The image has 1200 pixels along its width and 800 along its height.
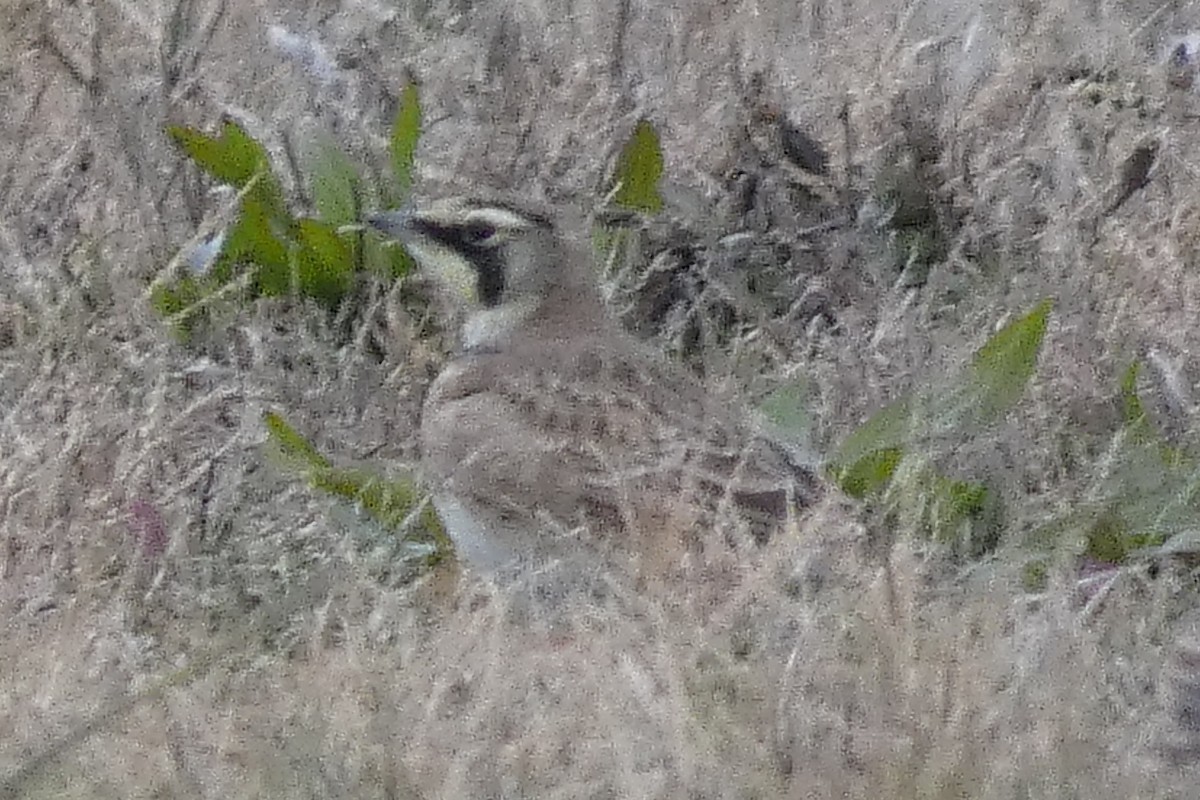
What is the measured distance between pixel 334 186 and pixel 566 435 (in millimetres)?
1015

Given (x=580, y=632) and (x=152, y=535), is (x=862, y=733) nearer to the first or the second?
(x=580, y=632)

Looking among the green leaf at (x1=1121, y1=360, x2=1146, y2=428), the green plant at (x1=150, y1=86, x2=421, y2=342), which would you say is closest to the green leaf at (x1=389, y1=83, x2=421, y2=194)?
the green plant at (x1=150, y1=86, x2=421, y2=342)

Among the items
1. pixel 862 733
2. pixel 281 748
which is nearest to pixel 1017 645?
pixel 862 733

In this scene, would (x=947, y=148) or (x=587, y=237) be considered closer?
(x=587, y=237)

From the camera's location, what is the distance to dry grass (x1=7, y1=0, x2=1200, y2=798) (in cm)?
237

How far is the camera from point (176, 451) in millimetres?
3418

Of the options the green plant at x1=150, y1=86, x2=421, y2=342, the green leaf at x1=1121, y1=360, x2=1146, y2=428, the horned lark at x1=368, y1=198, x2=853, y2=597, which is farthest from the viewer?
the green plant at x1=150, y1=86, x2=421, y2=342

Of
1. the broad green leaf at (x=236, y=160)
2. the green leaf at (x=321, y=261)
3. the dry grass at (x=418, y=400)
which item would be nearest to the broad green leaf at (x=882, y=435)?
the dry grass at (x=418, y=400)

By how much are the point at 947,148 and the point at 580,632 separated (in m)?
1.96

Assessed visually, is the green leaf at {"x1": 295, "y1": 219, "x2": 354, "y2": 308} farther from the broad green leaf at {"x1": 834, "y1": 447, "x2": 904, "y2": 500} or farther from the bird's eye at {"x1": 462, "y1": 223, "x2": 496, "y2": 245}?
the broad green leaf at {"x1": 834, "y1": 447, "x2": 904, "y2": 500}

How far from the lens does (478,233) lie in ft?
11.5

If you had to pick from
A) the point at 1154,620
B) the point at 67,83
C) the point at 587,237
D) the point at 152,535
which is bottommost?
the point at 1154,620

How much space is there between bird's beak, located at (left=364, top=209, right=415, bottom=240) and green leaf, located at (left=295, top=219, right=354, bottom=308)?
384 millimetres

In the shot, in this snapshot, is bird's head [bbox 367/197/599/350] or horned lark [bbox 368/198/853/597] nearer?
horned lark [bbox 368/198/853/597]
